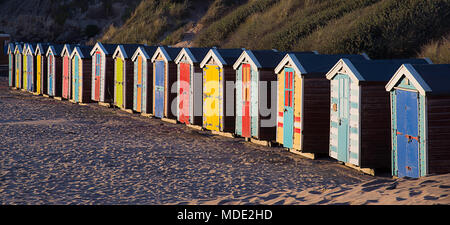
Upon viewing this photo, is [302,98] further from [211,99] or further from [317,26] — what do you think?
[317,26]

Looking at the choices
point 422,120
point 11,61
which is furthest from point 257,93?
point 11,61

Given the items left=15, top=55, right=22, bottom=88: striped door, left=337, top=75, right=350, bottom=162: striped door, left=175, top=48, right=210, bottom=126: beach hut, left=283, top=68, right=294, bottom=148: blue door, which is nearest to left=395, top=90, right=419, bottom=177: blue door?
left=337, top=75, right=350, bottom=162: striped door

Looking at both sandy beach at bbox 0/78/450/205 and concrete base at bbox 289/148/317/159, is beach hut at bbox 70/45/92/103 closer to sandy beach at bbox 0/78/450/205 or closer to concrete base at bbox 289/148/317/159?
sandy beach at bbox 0/78/450/205

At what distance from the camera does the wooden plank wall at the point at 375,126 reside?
12008 mm

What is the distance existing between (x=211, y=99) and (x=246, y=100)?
178 centimetres

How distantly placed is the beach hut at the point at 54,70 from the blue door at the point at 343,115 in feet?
57.8

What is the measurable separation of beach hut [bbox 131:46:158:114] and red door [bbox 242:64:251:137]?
18.4 feet

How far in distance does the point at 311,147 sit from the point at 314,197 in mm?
4671

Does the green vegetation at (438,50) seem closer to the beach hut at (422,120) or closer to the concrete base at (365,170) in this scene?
the concrete base at (365,170)

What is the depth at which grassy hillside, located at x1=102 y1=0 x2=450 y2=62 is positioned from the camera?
24.6 meters

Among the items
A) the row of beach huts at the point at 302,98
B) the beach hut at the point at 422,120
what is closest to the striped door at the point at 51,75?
the row of beach huts at the point at 302,98

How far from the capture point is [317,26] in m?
29.9
